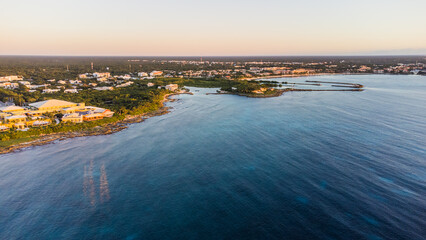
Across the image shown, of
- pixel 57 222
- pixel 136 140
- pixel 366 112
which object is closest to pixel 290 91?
pixel 366 112

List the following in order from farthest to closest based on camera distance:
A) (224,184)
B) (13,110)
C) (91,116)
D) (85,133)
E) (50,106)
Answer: (50,106)
(91,116)
(13,110)
(85,133)
(224,184)

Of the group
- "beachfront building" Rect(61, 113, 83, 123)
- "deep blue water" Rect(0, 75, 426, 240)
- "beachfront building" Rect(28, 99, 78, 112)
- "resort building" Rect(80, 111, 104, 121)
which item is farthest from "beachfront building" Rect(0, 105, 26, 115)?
"deep blue water" Rect(0, 75, 426, 240)

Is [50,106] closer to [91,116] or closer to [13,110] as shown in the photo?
[13,110]

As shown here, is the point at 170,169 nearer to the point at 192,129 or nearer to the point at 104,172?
the point at 104,172

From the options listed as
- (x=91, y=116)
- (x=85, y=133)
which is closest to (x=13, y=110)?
(x=91, y=116)

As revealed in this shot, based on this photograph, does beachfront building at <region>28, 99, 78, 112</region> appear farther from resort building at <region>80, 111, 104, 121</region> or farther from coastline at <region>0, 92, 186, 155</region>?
coastline at <region>0, 92, 186, 155</region>

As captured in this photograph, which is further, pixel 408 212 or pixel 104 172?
pixel 104 172

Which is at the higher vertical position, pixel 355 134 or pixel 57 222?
pixel 355 134

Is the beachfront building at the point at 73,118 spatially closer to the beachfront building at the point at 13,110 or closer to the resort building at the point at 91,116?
the resort building at the point at 91,116

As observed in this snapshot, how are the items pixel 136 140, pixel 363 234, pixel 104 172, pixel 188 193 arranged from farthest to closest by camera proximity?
pixel 136 140 → pixel 104 172 → pixel 188 193 → pixel 363 234
